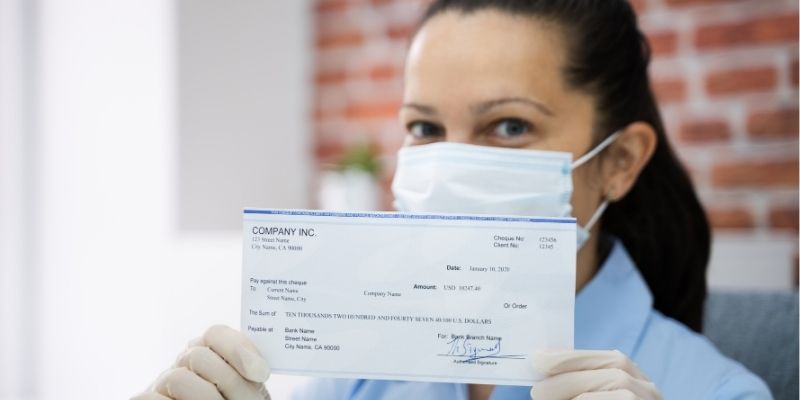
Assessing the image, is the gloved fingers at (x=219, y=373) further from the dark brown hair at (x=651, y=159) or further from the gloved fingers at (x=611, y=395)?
the dark brown hair at (x=651, y=159)

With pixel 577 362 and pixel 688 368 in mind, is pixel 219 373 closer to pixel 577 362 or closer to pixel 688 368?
pixel 577 362

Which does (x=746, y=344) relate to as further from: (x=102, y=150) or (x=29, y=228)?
(x=29, y=228)

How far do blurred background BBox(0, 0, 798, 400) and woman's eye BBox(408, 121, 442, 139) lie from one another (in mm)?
989

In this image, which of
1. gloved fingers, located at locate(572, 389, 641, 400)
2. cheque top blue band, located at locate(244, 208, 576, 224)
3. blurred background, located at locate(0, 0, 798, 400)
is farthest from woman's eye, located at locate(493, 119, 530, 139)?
blurred background, located at locate(0, 0, 798, 400)

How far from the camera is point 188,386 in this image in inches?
29.0

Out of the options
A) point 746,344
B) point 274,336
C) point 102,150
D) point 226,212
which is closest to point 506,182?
point 274,336

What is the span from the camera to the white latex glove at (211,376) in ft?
2.39

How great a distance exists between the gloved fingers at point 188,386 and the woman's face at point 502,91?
0.43 meters

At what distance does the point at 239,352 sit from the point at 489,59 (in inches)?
18.8

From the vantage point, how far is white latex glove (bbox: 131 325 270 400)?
2.39 feet

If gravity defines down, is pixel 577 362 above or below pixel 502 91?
below

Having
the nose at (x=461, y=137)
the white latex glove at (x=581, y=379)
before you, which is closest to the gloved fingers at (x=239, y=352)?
the white latex glove at (x=581, y=379)

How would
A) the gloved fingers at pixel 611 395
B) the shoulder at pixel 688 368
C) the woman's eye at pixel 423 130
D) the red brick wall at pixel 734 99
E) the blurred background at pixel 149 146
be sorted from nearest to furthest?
1. the gloved fingers at pixel 611 395
2. the shoulder at pixel 688 368
3. the woman's eye at pixel 423 130
4. the red brick wall at pixel 734 99
5. the blurred background at pixel 149 146
